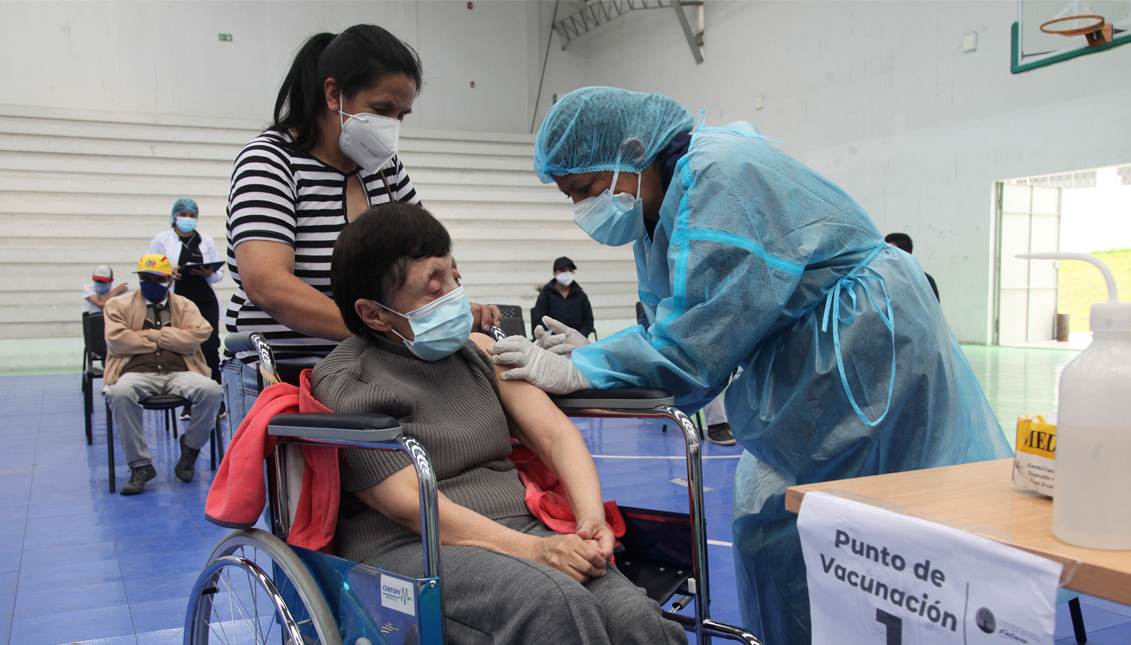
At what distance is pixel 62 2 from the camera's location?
10031 mm

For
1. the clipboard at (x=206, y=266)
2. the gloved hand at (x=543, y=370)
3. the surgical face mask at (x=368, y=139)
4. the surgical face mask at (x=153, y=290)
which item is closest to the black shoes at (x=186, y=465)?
the surgical face mask at (x=153, y=290)

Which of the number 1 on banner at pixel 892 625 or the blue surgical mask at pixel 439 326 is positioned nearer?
the number 1 on banner at pixel 892 625

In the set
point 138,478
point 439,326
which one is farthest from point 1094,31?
point 138,478

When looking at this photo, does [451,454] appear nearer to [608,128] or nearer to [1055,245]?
[608,128]

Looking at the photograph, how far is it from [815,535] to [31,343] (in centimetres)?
897

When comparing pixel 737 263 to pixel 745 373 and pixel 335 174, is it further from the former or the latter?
pixel 335 174

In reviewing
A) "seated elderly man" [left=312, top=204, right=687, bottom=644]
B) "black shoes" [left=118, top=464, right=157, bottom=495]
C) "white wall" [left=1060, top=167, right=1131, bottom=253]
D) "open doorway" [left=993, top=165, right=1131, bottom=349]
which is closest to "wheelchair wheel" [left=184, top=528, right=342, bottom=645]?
"seated elderly man" [left=312, top=204, right=687, bottom=644]

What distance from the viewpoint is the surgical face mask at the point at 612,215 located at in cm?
133

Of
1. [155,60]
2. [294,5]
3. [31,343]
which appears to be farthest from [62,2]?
[31,343]

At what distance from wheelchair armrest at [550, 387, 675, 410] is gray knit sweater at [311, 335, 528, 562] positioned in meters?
0.14

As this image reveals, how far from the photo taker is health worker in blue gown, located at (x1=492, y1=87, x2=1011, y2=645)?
115 cm

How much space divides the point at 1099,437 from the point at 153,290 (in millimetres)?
4012

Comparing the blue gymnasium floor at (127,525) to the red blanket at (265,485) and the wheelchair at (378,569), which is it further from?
the red blanket at (265,485)

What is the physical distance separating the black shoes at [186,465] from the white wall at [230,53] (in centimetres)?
727
